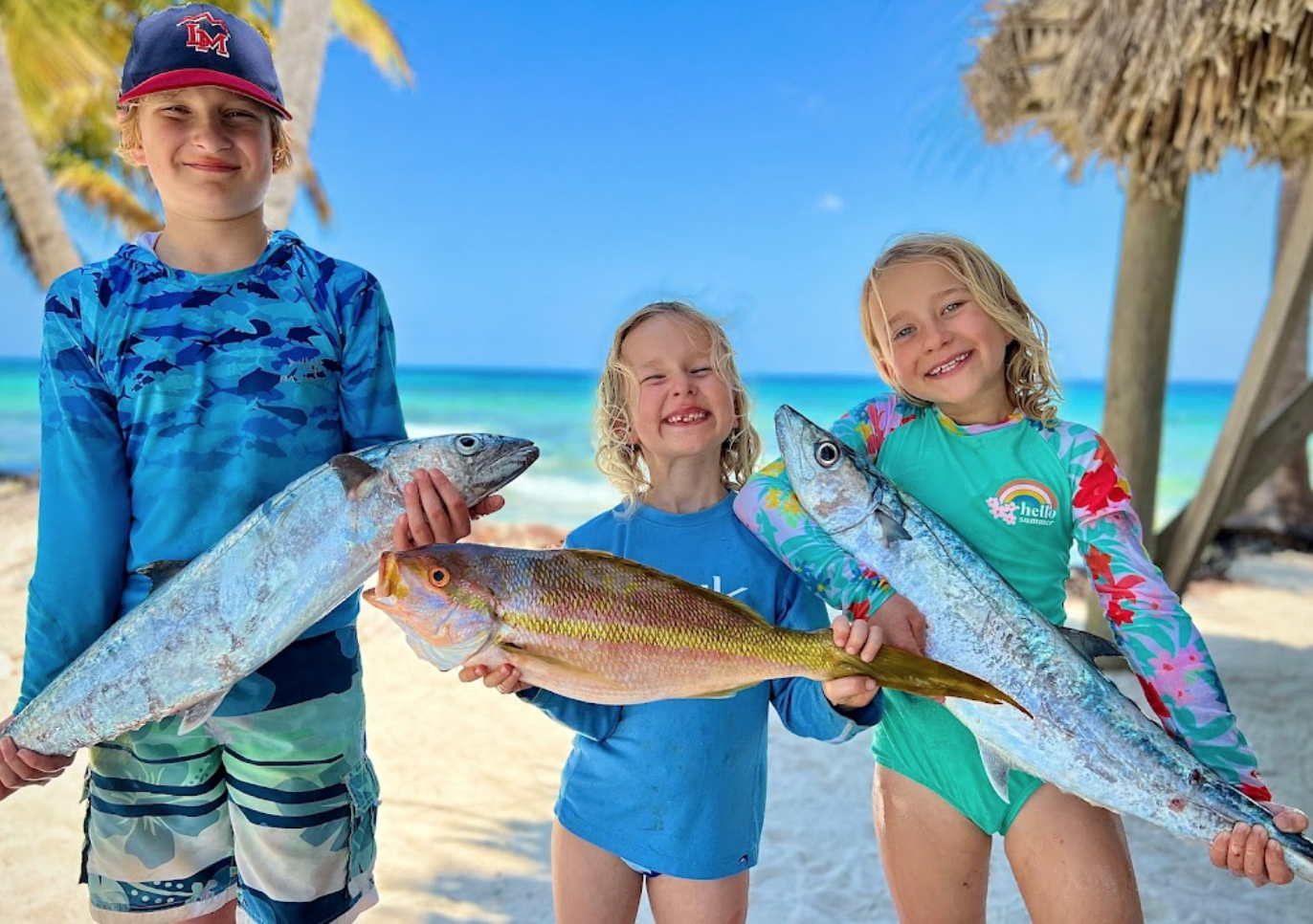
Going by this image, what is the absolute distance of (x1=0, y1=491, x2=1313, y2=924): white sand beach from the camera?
388cm

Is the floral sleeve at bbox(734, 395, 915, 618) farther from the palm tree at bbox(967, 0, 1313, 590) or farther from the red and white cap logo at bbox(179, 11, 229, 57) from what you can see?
the palm tree at bbox(967, 0, 1313, 590)

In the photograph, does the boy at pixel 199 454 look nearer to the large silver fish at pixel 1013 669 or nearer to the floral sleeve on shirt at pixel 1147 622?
the large silver fish at pixel 1013 669

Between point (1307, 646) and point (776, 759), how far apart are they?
494 cm

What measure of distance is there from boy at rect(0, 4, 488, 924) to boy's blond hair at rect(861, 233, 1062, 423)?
1144 millimetres

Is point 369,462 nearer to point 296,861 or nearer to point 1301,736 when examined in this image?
point 296,861

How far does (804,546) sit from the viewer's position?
2.16 meters

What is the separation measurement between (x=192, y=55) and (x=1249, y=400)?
5.67m

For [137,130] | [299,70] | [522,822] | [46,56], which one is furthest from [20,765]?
[46,56]

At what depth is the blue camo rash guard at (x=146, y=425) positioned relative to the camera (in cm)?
210

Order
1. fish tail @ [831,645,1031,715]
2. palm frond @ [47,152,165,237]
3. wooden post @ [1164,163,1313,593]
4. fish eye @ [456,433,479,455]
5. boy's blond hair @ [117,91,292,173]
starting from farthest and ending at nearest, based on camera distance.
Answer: palm frond @ [47,152,165,237] → wooden post @ [1164,163,1313,593] → boy's blond hair @ [117,91,292,173] → fish eye @ [456,433,479,455] → fish tail @ [831,645,1031,715]

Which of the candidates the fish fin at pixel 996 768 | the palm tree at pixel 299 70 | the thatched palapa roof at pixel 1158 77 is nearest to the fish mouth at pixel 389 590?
the fish fin at pixel 996 768

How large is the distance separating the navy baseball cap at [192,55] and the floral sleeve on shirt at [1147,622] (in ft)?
6.86

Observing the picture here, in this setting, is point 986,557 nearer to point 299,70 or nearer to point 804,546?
point 804,546

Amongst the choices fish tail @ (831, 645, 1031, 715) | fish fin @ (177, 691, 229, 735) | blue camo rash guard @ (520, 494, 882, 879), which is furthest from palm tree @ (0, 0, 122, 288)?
fish tail @ (831, 645, 1031, 715)
